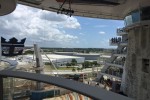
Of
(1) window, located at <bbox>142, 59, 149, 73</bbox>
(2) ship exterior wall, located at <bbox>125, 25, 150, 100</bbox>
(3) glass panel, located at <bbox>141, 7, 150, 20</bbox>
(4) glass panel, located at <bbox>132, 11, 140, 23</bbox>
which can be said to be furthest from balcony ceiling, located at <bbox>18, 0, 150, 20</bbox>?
(1) window, located at <bbox>142, 59, 149, 73</bbox>

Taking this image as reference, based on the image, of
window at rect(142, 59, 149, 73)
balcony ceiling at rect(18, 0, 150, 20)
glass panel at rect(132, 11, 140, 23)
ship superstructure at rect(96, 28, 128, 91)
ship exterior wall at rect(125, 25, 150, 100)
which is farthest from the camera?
ship superstructure at rect(96, 28, 128, 91)

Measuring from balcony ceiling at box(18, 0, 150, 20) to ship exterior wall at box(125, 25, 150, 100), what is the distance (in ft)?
5.29

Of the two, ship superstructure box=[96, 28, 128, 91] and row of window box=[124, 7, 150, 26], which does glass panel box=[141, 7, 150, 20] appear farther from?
ship superstructure box=[96, 28, 128, 91]

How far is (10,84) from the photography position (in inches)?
140

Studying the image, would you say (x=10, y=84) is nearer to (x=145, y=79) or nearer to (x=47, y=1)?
(x=145, y=79)

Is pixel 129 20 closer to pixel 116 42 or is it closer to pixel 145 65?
pixel 145 65

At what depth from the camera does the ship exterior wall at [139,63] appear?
14547 mm

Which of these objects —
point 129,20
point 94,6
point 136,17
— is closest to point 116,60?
point 94,6

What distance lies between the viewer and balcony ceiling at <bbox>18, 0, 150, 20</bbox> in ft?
56.6

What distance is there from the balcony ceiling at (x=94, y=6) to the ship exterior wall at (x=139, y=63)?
5.29 ft

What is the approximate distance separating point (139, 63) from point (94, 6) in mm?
6325

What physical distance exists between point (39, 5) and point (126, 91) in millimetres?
8147

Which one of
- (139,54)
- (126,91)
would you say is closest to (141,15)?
(139,54)

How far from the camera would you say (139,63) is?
1534cm
